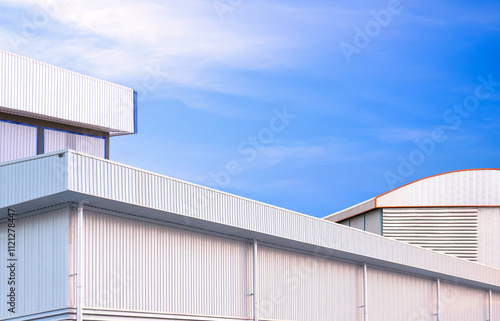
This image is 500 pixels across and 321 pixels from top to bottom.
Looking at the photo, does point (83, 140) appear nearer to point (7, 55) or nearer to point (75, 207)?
point (7, 55)

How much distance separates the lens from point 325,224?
36031 mm

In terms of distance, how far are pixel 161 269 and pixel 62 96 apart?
15.3 m

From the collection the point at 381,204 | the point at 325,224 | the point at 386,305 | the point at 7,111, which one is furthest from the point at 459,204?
the point at 7,111

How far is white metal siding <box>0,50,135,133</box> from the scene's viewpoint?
37.1 meters

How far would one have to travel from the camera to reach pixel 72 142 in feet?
134

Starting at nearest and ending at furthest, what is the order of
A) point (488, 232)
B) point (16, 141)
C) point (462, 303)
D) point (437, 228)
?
point (16, 141) < point (462, 303) < point (488, 232) < point (437, 228)

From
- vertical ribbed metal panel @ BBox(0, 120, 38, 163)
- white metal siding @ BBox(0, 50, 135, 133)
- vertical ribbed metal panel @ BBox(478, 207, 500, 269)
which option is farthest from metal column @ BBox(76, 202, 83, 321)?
vertical ribbed metal panel @ BBox(478, 207, 500, 269)

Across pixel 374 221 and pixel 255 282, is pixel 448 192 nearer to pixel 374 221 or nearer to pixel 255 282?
pixel 374 221

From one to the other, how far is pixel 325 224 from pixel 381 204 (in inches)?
858

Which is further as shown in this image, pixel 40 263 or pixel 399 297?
pixel 399 297

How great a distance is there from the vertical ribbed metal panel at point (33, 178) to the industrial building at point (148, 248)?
0.04 m

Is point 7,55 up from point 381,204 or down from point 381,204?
up

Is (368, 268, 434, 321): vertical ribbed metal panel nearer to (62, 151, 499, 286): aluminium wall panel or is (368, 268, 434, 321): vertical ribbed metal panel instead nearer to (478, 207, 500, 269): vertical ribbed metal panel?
(62, 151, 499, 286): aluminium wall panel

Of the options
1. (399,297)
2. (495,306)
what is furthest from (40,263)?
(495,306)
